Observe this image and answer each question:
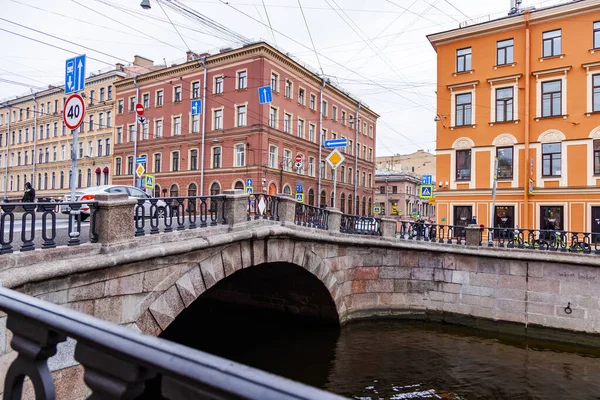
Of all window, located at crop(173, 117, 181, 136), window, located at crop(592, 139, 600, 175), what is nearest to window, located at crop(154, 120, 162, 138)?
window, located at crop(173, 117, 181, 136)

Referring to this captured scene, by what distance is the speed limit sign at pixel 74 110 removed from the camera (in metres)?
6.62

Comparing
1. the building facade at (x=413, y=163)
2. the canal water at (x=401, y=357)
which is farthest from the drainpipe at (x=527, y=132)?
the building facade at (x=413, y=163)

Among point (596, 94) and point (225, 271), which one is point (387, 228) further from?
point (596, 94)

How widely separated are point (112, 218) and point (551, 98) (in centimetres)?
1965

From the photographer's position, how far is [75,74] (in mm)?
7316

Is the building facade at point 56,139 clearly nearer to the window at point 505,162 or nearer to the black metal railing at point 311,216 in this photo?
the window at point 505,162

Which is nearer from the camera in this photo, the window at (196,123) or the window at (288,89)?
the window at (288,89)

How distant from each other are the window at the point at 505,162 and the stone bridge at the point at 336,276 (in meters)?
7.80

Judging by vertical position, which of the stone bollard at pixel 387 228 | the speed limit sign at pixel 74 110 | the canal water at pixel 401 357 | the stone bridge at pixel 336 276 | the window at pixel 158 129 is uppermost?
the window at pixel 158 129

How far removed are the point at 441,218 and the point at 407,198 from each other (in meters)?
35.3

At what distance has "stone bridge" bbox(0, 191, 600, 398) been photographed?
6.18 m

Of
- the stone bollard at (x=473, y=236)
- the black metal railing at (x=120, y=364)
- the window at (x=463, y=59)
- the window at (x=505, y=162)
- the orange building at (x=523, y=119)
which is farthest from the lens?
the window at (x=463, y=59)

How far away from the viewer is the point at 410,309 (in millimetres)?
13719

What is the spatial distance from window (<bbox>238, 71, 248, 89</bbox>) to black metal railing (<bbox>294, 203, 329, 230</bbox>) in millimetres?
22291
